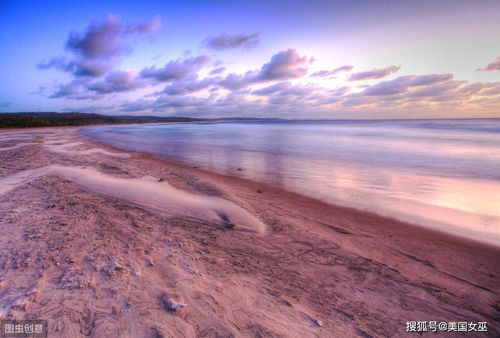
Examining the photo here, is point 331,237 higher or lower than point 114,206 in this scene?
lower

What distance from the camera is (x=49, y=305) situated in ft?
8.73

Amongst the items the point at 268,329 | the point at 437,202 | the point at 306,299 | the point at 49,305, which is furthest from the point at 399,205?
the point at 49,305

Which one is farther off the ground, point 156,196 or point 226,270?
point 156,196

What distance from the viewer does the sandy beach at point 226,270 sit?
8.70 feet

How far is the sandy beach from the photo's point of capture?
2.65 m

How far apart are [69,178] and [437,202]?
13.3 metres

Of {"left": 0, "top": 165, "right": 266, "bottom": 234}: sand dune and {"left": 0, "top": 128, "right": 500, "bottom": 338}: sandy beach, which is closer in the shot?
{"left": 0, "top": 128, "right": 500, "bottom": 338}: sandy beach

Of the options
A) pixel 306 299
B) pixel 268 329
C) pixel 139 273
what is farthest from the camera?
pixel 139 273

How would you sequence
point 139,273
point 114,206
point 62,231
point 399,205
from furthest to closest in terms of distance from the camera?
1. point 399,205
2. point 114,206
3. point 62,231
4. point 139,273

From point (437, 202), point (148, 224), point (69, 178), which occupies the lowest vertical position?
point (437, 202)

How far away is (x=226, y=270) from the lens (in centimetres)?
361

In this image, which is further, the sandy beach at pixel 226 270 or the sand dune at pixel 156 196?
the sand dune at pixel 156 196

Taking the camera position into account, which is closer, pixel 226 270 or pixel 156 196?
pixel 226 270

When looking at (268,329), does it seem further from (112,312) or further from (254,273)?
(112,312)
